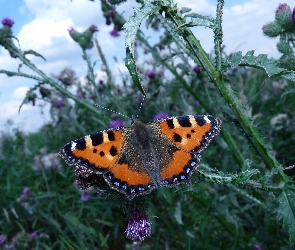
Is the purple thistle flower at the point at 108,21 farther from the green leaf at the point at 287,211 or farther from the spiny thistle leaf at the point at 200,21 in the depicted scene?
the green leaf at the point at 287,211

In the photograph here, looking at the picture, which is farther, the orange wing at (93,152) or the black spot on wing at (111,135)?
the black spot on wing at (111,135)

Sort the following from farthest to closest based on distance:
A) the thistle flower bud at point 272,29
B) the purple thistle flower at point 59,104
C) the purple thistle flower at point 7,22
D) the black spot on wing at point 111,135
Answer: the purple thistle flower at point 59,104, the purple thistle flower at point 7,22, the thistle flower bud at point 272,29, the black spot on wing at point 111,135

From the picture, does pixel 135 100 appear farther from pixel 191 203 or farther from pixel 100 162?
pixel 100 162

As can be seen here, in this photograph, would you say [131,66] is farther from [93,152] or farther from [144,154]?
[144,154]

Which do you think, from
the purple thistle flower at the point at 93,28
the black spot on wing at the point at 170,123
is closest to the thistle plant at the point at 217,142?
the purple thistle flower at the point at 93,28

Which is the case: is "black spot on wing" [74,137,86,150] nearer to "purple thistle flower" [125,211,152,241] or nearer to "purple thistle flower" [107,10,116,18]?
"purple thistle flower" [125,211,152,241]

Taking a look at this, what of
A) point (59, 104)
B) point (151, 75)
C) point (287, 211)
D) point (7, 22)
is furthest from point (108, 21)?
point (287, 211)

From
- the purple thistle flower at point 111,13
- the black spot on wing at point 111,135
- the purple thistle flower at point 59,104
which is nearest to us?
the black spot on wing at point 111,135
